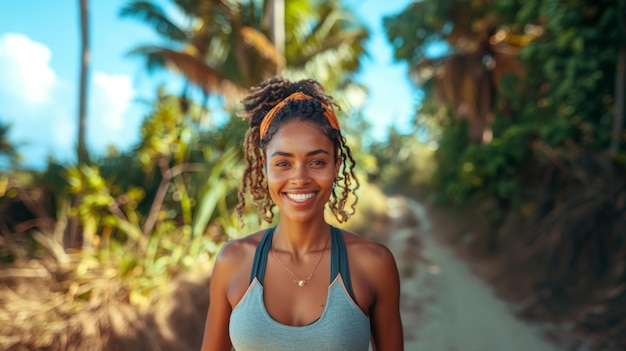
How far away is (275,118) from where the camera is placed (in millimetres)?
1313

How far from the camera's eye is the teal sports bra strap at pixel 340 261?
125cm

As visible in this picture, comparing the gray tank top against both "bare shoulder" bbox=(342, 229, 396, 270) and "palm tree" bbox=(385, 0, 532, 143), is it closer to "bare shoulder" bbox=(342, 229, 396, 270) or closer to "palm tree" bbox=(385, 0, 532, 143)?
"bare shoulder" bbox=(342, 229, 396, 270)

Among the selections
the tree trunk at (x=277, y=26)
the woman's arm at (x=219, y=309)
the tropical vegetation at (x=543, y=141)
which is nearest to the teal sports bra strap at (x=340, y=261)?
the woman's arm at (x=219, y=309)

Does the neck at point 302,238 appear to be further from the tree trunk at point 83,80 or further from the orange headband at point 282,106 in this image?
the tree trunk at point 83,80

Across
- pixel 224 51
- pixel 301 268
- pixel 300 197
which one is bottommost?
pixel 301 268

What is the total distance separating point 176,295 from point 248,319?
2848mm

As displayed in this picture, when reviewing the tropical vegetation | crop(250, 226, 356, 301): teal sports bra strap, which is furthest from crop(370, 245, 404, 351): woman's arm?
the tropical vegetation

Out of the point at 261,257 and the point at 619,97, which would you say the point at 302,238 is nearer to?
the point at 261,257

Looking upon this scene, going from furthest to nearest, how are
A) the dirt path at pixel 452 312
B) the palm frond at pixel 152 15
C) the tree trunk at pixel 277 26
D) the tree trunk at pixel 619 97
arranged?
the palm frond at pixel 152 15 → the tree trunk at pixel 277 26 → the tree trunk at pixel 619 97 → the dirt path at pixel 452 312

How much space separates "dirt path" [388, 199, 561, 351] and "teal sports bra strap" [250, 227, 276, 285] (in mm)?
3772

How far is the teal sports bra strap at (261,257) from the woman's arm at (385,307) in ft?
1.23

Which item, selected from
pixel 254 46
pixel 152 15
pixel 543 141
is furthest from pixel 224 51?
pixel 543 141

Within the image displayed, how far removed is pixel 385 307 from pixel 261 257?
0.47 meters

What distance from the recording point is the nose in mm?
1223
